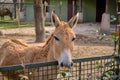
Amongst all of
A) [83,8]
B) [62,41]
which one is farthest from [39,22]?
[83,8]

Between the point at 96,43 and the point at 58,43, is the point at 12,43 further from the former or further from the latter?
→ the point at 96,43

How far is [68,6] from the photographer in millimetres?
32469

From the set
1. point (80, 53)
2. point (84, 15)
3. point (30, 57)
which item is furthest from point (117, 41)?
point (84, 15)

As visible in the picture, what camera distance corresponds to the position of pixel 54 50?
195 inches

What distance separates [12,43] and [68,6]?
26413 millimetres

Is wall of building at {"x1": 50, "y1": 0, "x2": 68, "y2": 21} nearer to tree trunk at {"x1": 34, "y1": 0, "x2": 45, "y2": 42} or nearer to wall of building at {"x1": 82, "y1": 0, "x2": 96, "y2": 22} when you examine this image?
wall of building at {"x1": 82, "y1": 0, "x2": 96, "y2": 22}

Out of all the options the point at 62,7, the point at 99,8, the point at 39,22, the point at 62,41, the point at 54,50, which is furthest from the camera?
the point at 62,7

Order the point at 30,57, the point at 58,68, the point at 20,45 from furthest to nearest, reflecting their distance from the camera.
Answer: the point at 20,45 < the point at 30,57 < the point at 58,68

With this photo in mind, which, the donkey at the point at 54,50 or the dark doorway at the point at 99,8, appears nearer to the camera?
the donkey at the point at 54,50

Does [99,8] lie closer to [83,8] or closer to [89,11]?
[89,11]

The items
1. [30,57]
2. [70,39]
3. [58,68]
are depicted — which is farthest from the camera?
[30,57]

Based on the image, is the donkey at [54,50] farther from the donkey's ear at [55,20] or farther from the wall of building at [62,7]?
the wall of building at [62,7]

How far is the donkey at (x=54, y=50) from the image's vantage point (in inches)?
183

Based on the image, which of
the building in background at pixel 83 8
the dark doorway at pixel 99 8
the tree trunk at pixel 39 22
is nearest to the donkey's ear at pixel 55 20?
the tree trunk at pixel 39 22
